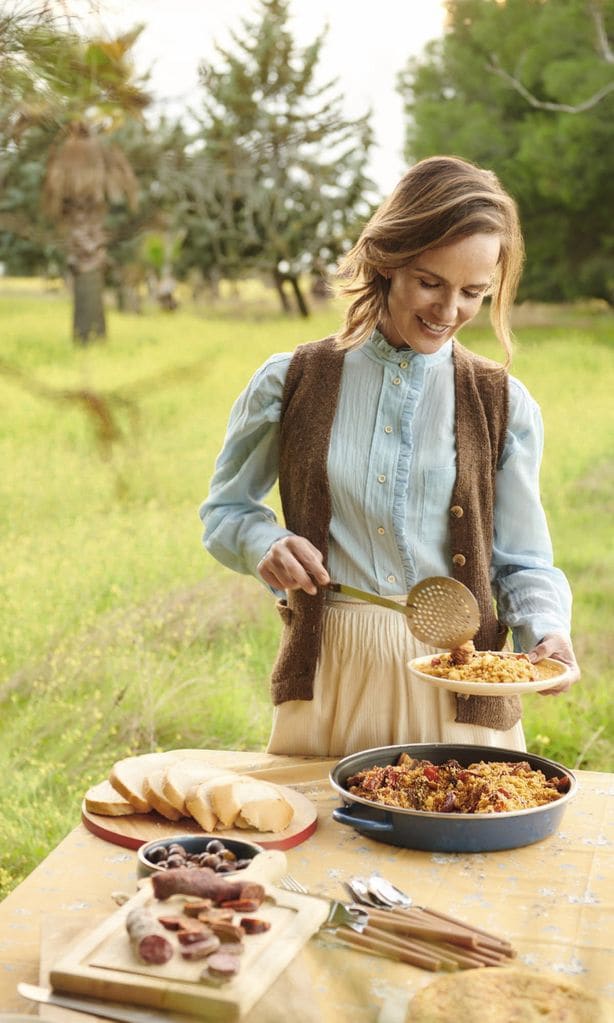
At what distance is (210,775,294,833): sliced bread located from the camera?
54.4 inches

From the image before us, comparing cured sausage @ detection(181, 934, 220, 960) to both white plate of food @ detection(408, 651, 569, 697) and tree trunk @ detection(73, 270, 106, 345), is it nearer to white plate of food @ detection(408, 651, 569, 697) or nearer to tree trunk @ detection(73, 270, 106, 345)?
white plate of food @ detection(408, 651, 569, 697)

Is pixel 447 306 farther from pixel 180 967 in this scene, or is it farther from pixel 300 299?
pixel 300 299

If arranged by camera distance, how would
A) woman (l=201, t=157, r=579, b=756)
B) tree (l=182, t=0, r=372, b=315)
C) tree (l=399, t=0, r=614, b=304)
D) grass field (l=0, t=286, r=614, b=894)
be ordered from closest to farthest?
1. woman (l=201, t=157, r=579, b=756)
2. grass field (l=0, t=286, r=614, b=894)
3. tree (l=182, t=0, r=372, b=315)
4. tree (l=399, t=0, r=614, b=304)

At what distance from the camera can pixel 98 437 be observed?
2.43ft

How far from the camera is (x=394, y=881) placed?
129 centimetres

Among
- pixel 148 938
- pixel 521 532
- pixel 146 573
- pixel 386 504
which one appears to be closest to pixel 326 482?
pixel 386 504

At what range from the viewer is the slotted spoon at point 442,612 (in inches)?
62.6

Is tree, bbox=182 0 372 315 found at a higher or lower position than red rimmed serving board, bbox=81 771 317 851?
higher

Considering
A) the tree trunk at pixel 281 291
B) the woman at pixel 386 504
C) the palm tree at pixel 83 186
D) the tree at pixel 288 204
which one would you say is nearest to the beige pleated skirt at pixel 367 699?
the woman at pixel 386 504

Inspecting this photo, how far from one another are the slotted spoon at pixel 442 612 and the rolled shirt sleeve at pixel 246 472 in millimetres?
228

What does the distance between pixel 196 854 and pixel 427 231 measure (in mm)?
830

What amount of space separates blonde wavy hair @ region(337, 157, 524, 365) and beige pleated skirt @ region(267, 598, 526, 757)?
406 millimetres

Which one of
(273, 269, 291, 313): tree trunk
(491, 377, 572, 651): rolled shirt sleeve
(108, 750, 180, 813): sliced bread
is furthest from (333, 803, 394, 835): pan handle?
(273, 269, 291, 313): tree trunk

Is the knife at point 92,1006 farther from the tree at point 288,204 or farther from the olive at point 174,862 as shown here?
the tree at point 288,204
